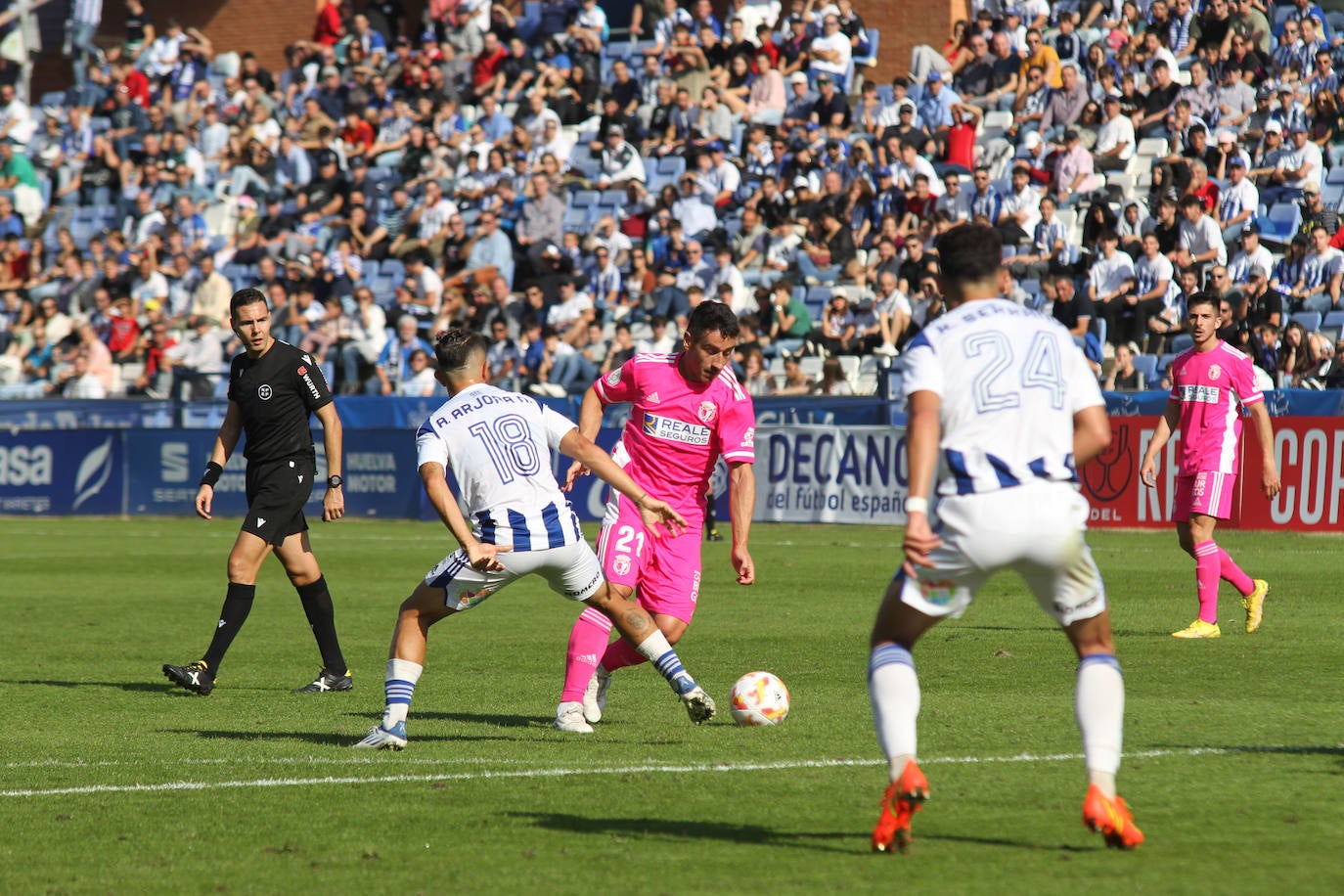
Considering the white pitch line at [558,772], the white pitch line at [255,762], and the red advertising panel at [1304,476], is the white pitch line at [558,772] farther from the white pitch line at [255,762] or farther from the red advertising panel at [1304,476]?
the red advertising panel at [1304,476]

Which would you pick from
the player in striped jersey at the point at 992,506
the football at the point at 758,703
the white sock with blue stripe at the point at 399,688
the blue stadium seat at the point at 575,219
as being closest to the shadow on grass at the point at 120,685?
the white sock with blue stripe at the point at 399,688

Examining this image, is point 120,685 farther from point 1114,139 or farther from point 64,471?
point 1114,139

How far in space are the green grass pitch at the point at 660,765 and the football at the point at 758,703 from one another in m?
0.08

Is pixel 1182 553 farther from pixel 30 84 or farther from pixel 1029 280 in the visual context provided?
pixel 30 84

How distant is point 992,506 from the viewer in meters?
5.27

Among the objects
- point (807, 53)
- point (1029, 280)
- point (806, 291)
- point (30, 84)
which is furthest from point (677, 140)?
point (30, 84)

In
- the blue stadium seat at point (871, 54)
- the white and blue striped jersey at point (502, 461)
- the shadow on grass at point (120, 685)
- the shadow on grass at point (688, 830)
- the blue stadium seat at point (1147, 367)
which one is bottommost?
the shadow on grass at point (120, 685)

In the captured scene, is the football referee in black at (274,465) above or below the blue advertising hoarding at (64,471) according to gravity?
above

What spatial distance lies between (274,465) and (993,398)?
6033 mm

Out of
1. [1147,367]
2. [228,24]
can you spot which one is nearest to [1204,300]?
[1147,367]

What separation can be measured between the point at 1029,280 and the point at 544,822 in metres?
17.9

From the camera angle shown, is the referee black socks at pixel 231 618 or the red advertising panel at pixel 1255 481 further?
the red advertising panel at pixel 1255 481

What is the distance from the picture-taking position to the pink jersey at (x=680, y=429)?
863 cm

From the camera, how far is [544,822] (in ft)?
20.2
